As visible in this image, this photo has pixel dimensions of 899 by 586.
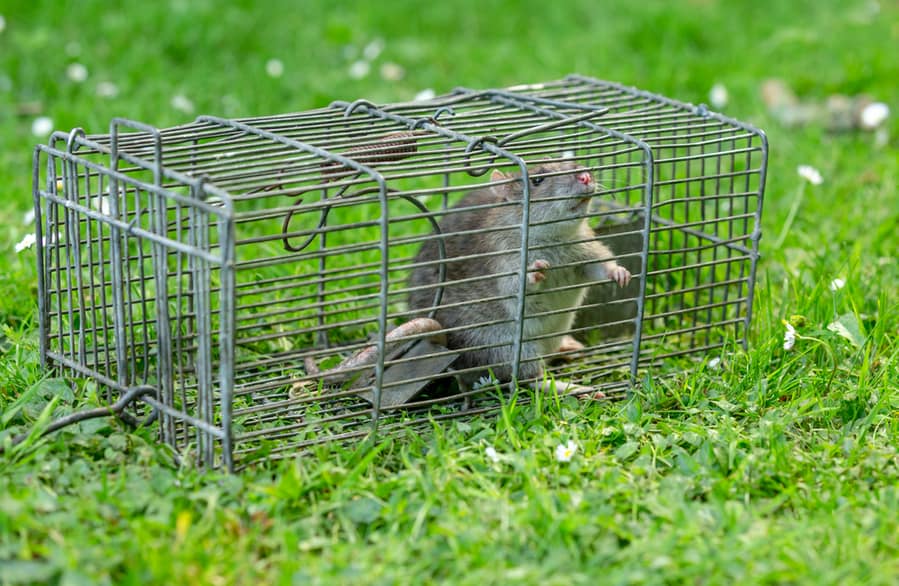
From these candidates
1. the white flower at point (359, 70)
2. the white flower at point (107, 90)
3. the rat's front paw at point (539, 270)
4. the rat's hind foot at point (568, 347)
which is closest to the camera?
the rat's front paw at point (539, 270)

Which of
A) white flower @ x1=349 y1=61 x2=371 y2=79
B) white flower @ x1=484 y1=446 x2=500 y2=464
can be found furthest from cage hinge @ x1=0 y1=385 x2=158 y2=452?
white flower @ x1=349 y1=61 x2=371 y2=79

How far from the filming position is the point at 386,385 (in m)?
4.40

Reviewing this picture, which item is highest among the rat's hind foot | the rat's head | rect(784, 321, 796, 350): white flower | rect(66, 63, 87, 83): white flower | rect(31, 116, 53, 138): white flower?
the rat's head

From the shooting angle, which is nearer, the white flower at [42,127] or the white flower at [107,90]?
the white flower at [42,127]

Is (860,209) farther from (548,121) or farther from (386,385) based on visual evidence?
(386,385)

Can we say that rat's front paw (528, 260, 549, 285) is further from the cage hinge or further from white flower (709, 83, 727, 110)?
white flower (709, 83, 727, 110)

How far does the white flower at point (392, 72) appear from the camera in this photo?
356 inches

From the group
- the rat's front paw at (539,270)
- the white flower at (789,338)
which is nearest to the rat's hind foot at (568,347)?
the rat's front paw at (539,270)


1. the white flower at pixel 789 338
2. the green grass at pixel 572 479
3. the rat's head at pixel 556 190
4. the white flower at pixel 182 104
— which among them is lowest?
the green grass at pixel 572 479

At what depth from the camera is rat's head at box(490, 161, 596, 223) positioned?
4.93 m

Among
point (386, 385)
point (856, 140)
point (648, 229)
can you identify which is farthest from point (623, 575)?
point (856, 140)

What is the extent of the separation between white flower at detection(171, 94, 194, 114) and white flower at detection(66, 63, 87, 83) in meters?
0.74

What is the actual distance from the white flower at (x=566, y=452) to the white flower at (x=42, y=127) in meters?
4.47

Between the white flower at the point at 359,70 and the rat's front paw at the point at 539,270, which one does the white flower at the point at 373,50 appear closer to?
the white flower at the point at 359,70
